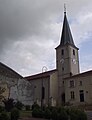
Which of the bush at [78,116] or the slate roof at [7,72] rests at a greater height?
the slate roof at [7,72]

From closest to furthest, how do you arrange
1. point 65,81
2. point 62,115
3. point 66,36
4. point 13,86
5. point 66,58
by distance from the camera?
point 62,115 < point 13,86 < point 65,81 < point 66,58 < point 66,36

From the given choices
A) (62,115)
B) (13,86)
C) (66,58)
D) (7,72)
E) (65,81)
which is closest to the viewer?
(62,115)

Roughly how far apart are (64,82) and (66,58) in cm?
760

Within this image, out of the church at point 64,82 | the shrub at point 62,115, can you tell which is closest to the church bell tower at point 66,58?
the church at point 64,82

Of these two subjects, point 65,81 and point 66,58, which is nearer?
point 65,81

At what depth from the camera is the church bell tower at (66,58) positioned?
188 ft

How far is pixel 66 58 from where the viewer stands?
59719mm

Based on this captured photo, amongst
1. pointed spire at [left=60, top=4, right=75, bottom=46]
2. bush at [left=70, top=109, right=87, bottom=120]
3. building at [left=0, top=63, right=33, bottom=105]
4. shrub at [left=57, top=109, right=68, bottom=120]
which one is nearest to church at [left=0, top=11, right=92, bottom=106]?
pointed spire at [left=60, top=4, right=75, bottom=46]

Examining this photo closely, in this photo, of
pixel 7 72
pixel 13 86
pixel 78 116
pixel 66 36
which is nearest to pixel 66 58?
pixel 66 36

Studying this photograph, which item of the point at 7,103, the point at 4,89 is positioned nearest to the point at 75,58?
the point at 4,89

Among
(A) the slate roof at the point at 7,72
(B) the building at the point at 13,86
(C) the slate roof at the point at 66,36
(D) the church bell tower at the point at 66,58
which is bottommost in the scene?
(B) the building at the point at 13,86

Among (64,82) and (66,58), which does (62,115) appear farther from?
(66,58)

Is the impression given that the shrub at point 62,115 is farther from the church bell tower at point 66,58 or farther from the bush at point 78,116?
the church bell tower at point 66,58

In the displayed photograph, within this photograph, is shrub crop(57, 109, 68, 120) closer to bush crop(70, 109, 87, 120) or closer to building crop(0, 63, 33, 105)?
bush crop(70, 109, 87, 120)
